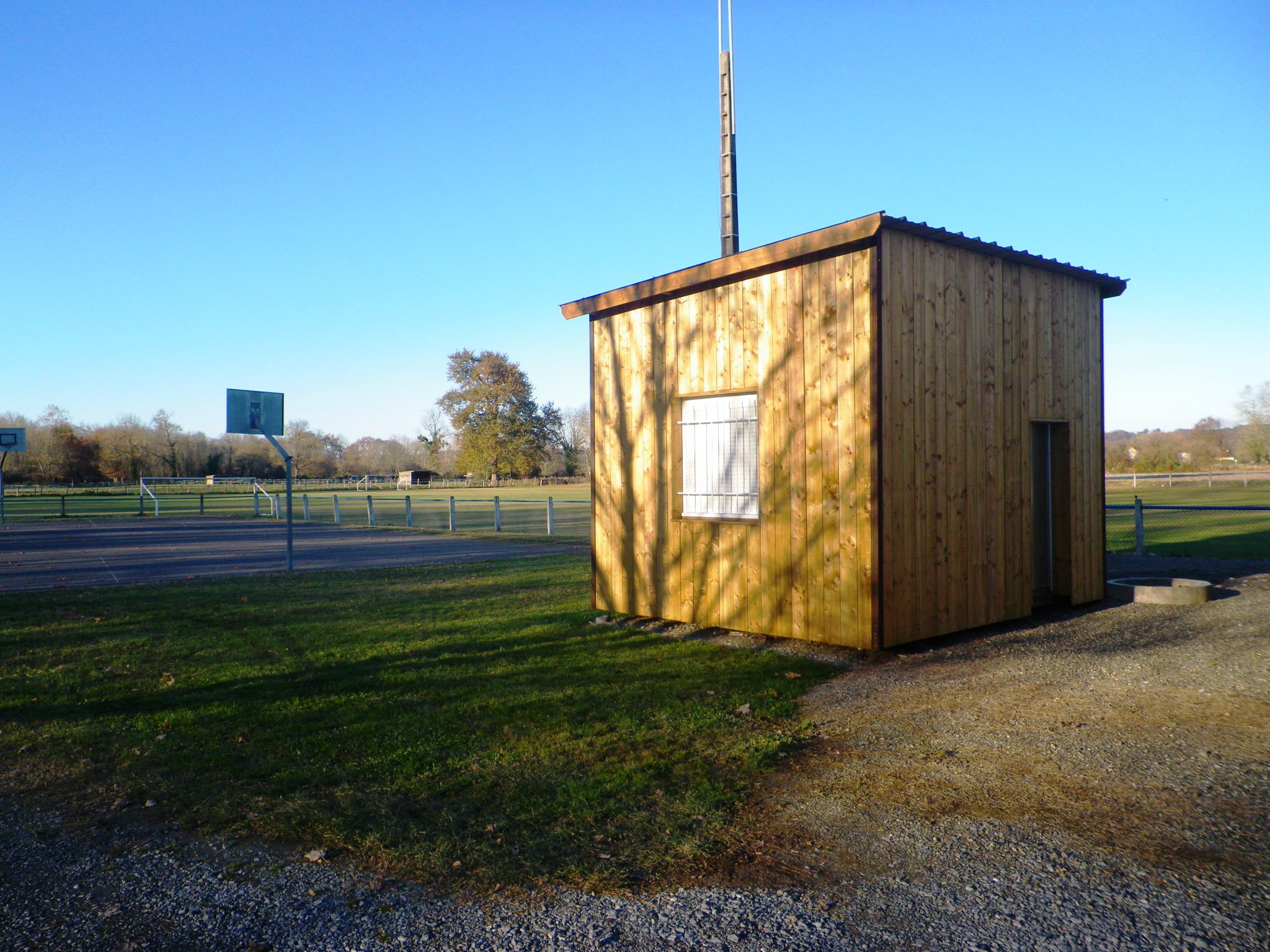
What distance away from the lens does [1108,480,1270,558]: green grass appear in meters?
15.3

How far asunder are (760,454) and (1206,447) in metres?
52.3

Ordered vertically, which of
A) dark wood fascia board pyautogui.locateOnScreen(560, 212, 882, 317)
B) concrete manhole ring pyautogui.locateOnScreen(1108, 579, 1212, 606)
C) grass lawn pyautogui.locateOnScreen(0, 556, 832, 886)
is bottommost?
grass lawn pyautogui.locateOnScreen(0, 556, 832, 886)

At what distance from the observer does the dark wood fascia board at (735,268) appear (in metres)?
6.90

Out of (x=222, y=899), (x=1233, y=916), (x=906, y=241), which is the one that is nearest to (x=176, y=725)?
(x=222, y=899)

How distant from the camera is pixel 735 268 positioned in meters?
7.81

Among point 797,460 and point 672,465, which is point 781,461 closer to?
point 797,460

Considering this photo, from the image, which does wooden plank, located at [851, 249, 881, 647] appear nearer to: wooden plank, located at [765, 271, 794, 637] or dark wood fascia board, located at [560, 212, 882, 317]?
dark wood fascia board, located at [560, 212, 882, 317]

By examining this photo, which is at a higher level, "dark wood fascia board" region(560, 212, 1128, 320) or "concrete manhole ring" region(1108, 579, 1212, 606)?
"dark wood fascia board" region(560, 212, 1128, 320)

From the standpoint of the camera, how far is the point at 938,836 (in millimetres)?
3432

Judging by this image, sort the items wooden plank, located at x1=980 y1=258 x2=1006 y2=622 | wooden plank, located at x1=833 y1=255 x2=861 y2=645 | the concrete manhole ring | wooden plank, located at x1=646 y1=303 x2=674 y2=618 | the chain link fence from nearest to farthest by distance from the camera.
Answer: wooden plank, located at x1=833 y1=255 x2=861 y2=645 → wooden plank, located at x1=980 y1=258 x2=1006 y2=622 → the concrete manhole ring → wooden plank, located at x1=646 y1=303 x2=674 y2=618 → the chain link fence

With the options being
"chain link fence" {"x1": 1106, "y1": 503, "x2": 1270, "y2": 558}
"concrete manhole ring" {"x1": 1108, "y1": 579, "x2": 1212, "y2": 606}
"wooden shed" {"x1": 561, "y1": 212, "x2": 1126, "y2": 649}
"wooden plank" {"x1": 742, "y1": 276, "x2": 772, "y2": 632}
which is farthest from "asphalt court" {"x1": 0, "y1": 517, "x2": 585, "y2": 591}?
"chain link fence" {"x1": 1106, "y1": 503, "x2": 1270, "y2": 558}

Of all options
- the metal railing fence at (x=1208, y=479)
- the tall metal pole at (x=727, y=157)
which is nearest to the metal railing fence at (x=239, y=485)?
the tall metal pole at (x=727, y=157)

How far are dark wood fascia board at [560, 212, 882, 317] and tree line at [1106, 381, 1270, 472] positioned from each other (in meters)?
42.4

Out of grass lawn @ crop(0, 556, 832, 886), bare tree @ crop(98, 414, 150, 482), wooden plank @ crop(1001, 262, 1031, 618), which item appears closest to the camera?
grass lawn @ crop(0, 556, 832, 886)
